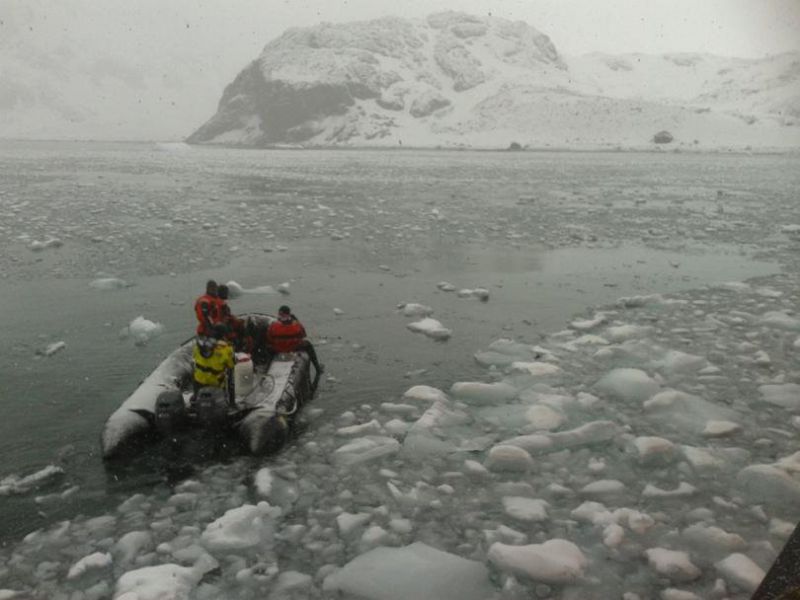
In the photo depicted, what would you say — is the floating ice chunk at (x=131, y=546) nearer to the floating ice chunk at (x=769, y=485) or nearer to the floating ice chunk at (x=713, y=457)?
the floating ice chunk at (x=713, y=457)

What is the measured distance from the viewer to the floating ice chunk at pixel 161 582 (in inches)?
156

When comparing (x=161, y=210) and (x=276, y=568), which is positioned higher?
(x=161, y=210)

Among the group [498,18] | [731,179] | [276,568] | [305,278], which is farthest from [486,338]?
[498,18]

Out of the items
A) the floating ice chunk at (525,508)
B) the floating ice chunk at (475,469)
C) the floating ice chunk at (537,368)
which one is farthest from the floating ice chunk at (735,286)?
the floating ice chunk at (525,508)

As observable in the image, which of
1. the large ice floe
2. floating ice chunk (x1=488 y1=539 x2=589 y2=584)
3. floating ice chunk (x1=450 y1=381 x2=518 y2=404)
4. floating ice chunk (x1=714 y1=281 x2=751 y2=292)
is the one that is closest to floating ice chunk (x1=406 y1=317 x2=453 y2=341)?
the large ice floe

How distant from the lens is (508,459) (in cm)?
557

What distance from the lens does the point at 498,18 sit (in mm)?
115812

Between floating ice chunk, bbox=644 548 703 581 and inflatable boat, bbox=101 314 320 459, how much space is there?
10.4ft

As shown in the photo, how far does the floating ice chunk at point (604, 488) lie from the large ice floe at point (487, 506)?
13 mm

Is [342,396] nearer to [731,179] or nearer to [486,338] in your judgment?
[486,338]

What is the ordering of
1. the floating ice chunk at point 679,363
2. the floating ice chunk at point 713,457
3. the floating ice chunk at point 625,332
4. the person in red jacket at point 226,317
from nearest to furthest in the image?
the floating ice chunk at point 713,457 → the person in red jacket at point 226,317 → the floating ice chunk at point 679,363 → the floating ice chunk at point 625,332

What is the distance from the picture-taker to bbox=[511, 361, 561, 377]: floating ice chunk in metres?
7.63

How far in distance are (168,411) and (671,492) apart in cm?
430

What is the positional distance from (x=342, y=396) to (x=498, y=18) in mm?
121644
